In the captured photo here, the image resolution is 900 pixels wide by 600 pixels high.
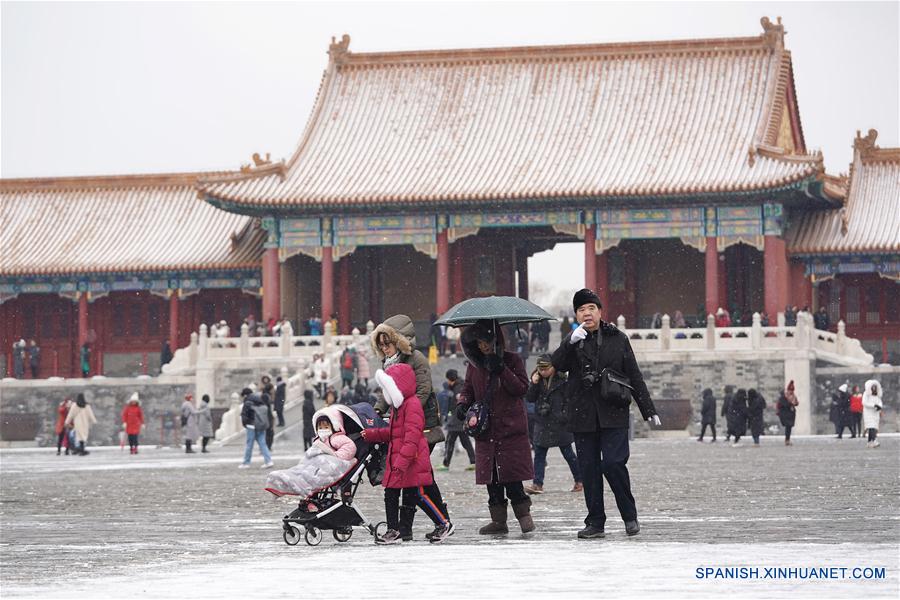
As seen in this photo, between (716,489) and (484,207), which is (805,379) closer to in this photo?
(484,207)

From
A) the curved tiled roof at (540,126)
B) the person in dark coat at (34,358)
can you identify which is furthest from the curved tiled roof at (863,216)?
the person in dark coat at (34,358)

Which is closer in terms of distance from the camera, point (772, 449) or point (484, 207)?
point (772, 449)

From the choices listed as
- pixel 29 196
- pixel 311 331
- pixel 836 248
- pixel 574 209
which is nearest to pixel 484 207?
pixel 574 209

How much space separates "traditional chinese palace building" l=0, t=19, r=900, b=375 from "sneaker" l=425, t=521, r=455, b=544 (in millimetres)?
30131

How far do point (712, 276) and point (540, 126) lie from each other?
22.1 ft

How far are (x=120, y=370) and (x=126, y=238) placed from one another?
3894mm

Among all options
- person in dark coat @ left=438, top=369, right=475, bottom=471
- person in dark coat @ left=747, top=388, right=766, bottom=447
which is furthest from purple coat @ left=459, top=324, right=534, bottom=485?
person in dark coat @ left=747, top=388, right=766, bottom=447

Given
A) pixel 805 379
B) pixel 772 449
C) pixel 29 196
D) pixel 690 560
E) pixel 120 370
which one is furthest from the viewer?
pixel 29 196

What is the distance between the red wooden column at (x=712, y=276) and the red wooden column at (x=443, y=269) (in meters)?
6.55

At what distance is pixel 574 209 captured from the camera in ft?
145

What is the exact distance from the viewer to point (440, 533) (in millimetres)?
12164

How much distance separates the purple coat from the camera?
12492 millimetres

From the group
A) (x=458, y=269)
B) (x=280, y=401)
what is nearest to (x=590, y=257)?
(x=458, y=269)

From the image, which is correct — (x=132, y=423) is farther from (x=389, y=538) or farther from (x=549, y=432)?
(x=389, y=538)
